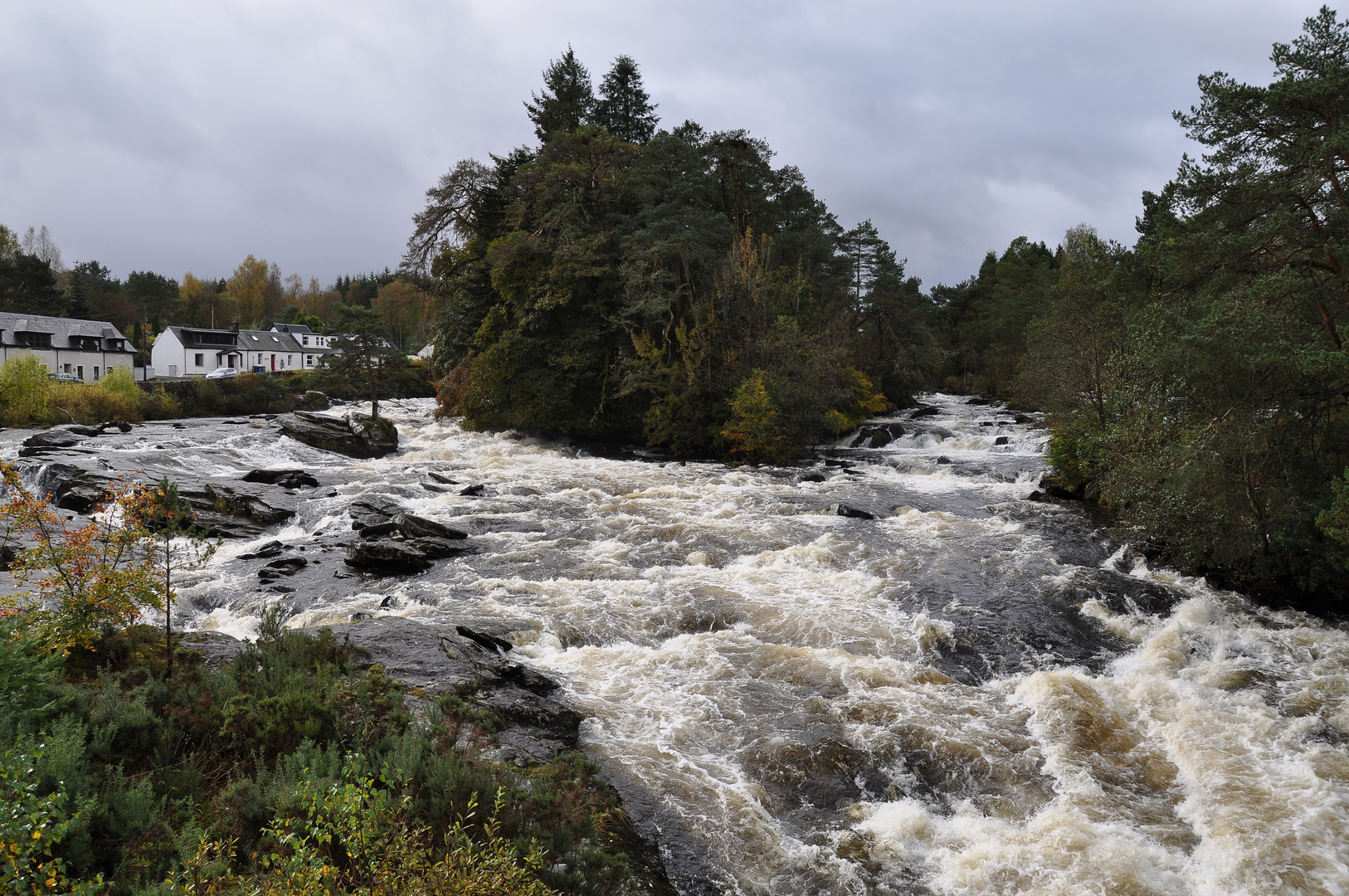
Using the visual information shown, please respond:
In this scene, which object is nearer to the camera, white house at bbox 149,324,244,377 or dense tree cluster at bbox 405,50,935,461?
dense tree cluster at bbox 405,50,935,461

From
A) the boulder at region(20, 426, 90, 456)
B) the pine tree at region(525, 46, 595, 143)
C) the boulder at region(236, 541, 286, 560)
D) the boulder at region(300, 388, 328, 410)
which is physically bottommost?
the boulder at region(236, 541, 286, 560)

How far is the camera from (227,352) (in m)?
68.9

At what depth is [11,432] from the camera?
97.3ft

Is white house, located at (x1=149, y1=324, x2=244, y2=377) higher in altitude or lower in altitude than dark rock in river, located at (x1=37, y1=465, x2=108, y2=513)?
higher

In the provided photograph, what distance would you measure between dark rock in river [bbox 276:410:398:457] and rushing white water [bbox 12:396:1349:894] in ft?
40.0

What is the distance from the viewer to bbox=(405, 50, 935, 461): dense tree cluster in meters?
30.4

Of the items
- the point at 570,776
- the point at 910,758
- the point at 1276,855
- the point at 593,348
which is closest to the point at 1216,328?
the point at 1276,855

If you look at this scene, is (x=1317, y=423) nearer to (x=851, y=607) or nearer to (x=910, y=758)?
(x=851, y=607)

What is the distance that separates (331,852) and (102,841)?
1350mm

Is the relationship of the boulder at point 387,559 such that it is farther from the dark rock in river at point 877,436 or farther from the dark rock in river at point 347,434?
the dark rock in river at point 877,436

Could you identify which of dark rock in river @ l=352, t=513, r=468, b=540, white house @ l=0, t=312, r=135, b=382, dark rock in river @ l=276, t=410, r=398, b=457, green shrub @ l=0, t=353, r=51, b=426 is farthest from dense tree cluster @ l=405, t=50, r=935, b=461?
white house @ l=0, t=312, r=135, b=382

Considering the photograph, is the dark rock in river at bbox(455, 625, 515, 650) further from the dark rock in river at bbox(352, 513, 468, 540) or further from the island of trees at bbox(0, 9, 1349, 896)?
the dark rock in river at bbox(352, 513, 468, 540)

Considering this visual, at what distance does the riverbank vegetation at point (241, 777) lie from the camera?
388 centimetres

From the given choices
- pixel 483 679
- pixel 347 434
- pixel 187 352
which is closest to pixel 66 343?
pixel 187 352
